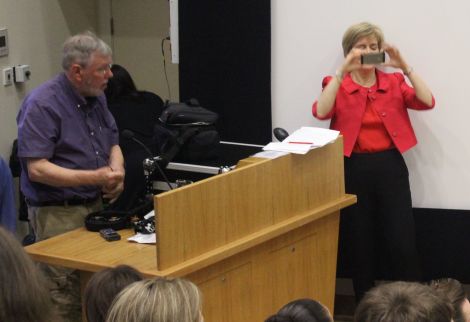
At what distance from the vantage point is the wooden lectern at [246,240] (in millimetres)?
3391

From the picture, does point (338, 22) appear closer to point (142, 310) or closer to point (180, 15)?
point (180, 15)

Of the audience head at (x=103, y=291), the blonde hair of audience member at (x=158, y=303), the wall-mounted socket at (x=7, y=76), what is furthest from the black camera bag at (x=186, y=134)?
→ the blonde hair of audience member at (x=158, y=303)

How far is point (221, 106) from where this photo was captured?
5211 mm

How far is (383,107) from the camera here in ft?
15.3

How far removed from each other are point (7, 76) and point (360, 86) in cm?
228

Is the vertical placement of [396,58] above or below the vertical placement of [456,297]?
above

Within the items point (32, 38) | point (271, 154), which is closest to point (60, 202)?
point (271, 154)

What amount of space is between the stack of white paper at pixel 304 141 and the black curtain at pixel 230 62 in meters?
0.94

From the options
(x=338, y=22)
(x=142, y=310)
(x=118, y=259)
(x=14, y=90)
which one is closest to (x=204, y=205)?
(x=118, y=259)

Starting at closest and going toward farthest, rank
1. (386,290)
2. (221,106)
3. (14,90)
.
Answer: (386,290) < (221,106) < (14,90)

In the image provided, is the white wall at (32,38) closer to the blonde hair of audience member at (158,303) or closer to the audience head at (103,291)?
the audience head at (103,291)

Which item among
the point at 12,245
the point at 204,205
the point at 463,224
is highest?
the point at 12,245

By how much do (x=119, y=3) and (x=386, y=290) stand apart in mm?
4958

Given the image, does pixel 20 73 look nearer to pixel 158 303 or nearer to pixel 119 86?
pixel 119 86
